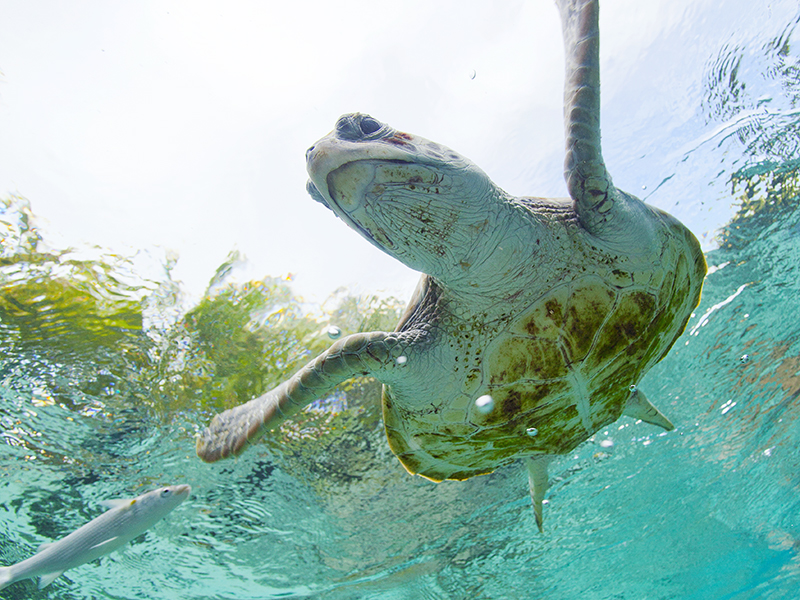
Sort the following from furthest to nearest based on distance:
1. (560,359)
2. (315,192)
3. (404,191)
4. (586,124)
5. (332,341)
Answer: (332,341) < (560,359) < (586,124) < (315,192) < (404,191)

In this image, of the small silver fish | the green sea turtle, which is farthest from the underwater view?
the green sea turtle

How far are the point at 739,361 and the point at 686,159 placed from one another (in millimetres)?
5878

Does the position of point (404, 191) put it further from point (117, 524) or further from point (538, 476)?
point (117, 524)

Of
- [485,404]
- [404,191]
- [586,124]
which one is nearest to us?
[404,191]

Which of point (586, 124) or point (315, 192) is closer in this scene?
point (315, 192)

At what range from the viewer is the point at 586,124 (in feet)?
8.52

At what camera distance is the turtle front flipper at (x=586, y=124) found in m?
2.61

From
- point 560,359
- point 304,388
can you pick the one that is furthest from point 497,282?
point 304,388

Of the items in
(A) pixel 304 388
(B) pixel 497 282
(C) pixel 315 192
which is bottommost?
(A) pixel 304 388

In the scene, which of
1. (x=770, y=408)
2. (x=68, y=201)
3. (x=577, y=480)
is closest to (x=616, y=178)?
(x=68, y=201)

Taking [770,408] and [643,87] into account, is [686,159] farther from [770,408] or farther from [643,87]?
[770,408]

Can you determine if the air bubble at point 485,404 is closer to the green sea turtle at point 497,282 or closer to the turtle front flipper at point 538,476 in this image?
the green sea turtle at point 497,282

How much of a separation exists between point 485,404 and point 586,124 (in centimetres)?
202

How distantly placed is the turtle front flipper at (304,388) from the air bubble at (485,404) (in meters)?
0.73
